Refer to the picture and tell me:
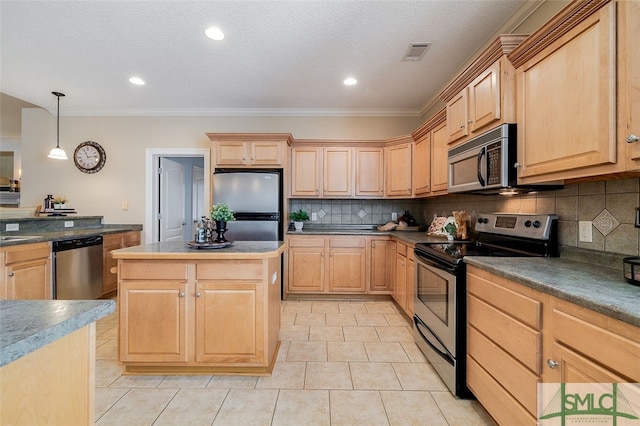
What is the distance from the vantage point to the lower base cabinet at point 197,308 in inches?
75.5

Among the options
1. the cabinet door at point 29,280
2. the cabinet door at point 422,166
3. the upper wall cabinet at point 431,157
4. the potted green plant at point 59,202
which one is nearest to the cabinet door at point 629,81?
the upper wall cabinet at point 431,157

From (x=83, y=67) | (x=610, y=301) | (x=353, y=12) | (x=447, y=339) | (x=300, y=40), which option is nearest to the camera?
(x=610, y=301)

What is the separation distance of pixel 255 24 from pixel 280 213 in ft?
6.87

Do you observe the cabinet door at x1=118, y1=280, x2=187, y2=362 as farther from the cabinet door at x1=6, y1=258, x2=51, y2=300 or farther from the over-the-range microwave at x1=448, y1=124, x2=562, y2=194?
the over-the-range microwave at x1=448, y1=124, x2=562, y2=194

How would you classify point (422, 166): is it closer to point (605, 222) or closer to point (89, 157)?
point (605, 222)

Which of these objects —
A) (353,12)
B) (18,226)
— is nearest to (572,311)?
(353,12)

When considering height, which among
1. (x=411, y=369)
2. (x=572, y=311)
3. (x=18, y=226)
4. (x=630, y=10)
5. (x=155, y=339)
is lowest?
(x=411, y=369)

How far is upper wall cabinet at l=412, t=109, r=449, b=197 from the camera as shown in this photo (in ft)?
9.16

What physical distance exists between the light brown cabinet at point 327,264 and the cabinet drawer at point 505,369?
6.60 ft

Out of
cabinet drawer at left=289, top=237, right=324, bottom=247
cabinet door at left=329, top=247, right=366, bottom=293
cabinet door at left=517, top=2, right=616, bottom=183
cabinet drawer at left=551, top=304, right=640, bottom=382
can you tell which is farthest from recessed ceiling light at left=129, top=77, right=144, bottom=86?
cabinet drawer at left=551, top=304, right=640, bottom=382

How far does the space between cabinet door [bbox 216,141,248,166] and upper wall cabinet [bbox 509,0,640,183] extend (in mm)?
3013

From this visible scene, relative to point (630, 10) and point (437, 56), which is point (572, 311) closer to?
point (630, 10)

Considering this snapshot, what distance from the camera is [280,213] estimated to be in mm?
3678

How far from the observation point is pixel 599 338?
924 millimetres
